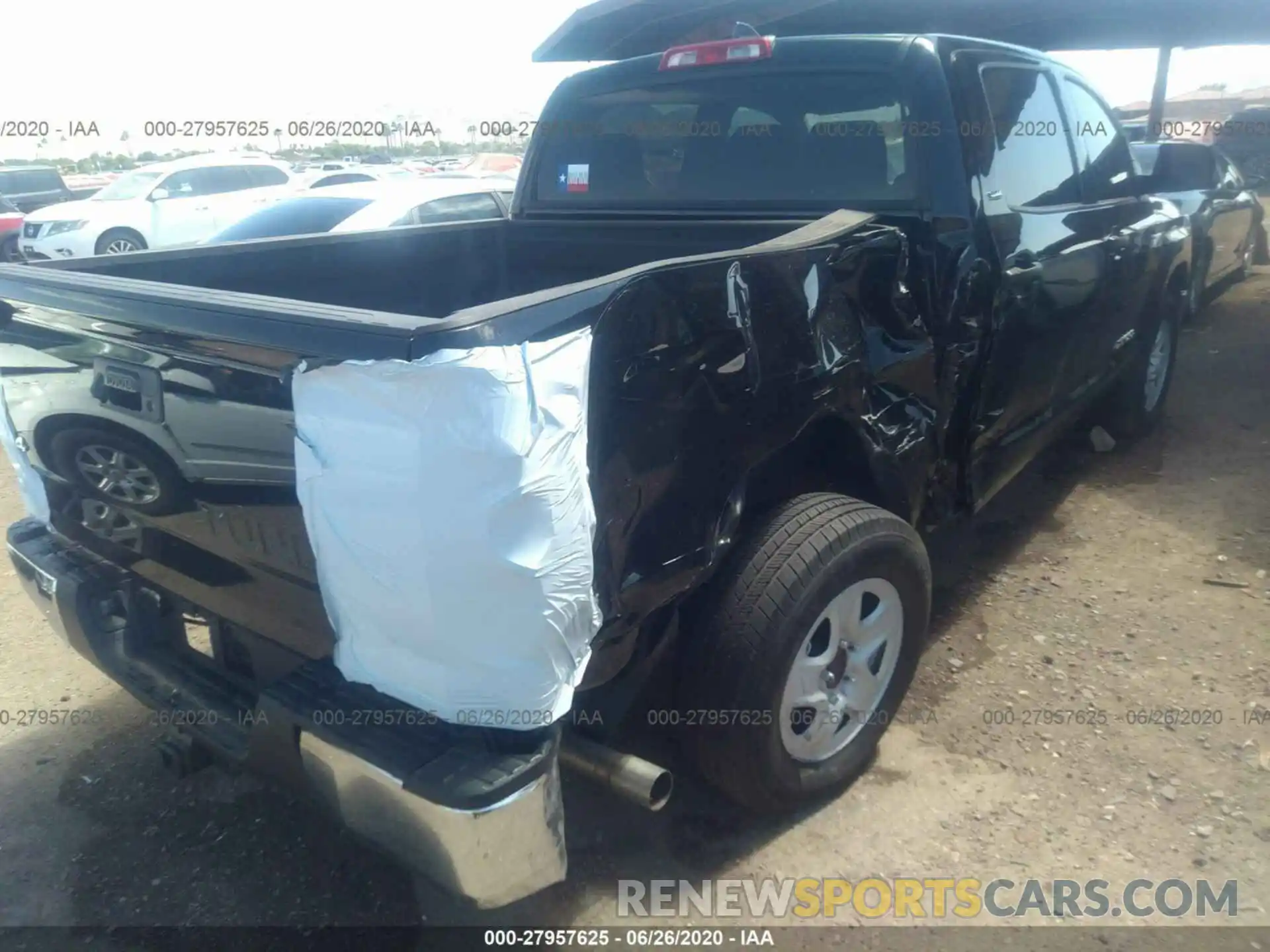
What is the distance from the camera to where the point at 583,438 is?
1.71 metres

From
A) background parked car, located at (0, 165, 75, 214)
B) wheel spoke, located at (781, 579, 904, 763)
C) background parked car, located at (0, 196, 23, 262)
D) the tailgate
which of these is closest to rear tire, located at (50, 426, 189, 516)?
the tailgate

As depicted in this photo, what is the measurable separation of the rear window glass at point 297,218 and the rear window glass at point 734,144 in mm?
4930

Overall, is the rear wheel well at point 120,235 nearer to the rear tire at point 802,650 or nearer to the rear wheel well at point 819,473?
the rear wheel well at point 819,473

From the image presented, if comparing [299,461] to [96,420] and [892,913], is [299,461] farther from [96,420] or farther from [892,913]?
[892,913]

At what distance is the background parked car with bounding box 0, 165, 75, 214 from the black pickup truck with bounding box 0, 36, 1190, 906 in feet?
65.4

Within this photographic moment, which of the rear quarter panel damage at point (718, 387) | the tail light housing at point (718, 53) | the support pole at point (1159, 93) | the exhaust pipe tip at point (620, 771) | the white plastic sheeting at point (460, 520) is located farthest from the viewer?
the support pole at point (1159, 93)

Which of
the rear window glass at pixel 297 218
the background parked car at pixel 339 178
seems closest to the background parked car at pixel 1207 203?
the rear window glass at pixel 297 218

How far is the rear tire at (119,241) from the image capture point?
44.5ft

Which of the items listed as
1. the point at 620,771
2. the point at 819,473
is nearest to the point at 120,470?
the point at 620,771

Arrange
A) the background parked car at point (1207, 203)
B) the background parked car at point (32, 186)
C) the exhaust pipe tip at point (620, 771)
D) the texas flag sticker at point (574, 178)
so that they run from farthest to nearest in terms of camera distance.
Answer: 1. the background parked car at point (32, 186)
2. the background parked car at point (1207, 203)
3. the texas flag sticker at point (574, 178)
4. the exhaust pipe tip at point (620, 771)

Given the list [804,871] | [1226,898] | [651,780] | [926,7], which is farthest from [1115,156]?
[926,7]

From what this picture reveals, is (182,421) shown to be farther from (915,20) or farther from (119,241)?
(119,241)

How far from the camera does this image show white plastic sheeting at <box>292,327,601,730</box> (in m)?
1.56

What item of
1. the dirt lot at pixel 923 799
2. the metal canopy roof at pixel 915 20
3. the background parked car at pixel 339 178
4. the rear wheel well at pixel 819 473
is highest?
the metal canopy roof at pixel 915 20
